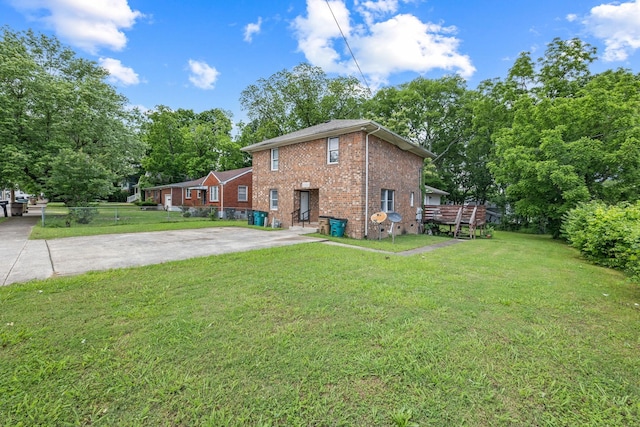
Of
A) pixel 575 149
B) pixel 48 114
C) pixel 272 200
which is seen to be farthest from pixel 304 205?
pixel 48 114

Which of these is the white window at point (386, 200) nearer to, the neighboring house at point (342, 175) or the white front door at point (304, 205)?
the neighboring house at point (342, 175)

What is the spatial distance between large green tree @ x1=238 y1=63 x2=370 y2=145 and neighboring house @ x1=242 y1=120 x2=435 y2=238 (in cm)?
1358

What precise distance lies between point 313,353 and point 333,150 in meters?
10.9

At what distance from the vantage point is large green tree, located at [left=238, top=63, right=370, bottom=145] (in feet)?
92.0

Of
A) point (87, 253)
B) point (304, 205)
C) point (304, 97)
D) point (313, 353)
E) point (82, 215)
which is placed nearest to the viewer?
point (313, 353)

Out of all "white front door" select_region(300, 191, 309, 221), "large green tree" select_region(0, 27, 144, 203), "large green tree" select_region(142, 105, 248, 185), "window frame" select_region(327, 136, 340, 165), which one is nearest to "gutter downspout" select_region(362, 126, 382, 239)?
"window frame" select_region(327, 136, 340, 165)

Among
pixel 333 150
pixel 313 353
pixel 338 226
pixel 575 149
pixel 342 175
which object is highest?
pixel 575 149

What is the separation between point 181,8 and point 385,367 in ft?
46.0

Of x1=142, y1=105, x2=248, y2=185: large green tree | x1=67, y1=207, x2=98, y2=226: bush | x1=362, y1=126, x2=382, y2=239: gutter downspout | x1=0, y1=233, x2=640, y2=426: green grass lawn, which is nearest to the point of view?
x1=0, y1=233, x2=640, y2=426: green grass lawn

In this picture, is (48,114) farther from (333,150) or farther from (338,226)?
(338,226)

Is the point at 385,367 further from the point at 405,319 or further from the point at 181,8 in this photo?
the point at 181,8

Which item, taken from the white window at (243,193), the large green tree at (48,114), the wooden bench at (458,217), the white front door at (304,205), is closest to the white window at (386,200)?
the wooden bench at (458,217)

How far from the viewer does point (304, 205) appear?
50.0 ft

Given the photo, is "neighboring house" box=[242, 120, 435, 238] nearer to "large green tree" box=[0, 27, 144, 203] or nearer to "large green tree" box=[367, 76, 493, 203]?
"large green tree" box=[0, 27, 144, 203]
